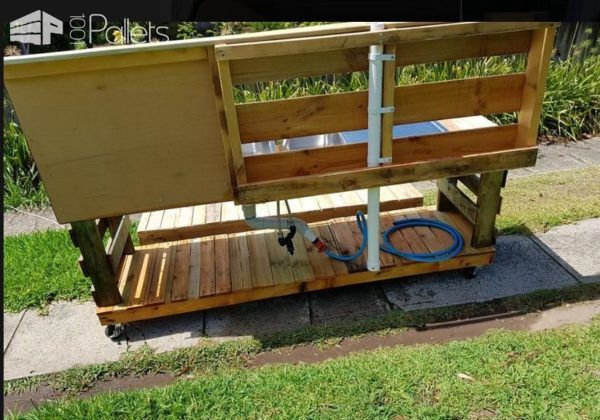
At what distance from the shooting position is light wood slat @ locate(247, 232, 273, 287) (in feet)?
10.8

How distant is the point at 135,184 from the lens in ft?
9.01

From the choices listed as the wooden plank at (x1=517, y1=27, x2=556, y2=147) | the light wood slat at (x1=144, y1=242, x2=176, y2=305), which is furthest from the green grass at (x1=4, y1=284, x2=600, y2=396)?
the wooden plank at (x1=517, y1=27, x2=556, y2=147)

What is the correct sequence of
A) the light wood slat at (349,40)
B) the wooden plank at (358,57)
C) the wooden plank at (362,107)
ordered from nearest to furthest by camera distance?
1. the light wood slat at (349,40)
2. the wooden plank at (358,57)
3. the wooden plank at (362,107)

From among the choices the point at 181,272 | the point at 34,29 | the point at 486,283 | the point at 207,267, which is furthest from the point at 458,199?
the point at 34,29

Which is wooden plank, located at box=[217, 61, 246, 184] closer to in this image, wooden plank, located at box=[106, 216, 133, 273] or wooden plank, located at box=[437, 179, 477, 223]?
wooden plank, located at box=[106, 216, 133, 273]

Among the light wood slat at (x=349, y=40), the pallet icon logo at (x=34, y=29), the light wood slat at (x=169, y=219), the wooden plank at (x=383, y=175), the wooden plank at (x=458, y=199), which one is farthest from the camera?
the pallet icon logo at (x=34, y=29)

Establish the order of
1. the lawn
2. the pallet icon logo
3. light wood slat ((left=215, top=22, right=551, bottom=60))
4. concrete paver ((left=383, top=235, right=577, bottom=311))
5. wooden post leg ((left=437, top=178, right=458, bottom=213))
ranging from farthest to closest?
1. the pallet icon logo
2. wooden post leg ((left=437, top=178, right=458, bottom=213))
3. the lawn
4. concrete paver ((left=383, top=235, right=577, bottom=311))
5. light wood slat ((left=215, top=22, right=551, bottom=60))

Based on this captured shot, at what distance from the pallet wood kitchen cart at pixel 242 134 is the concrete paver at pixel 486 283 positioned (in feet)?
0.52

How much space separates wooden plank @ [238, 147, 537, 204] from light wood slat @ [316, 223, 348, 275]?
69 cm

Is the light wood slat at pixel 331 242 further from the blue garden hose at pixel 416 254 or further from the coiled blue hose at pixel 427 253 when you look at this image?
the coiled blue hose at pixel 427 253

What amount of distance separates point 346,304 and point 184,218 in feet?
4.68

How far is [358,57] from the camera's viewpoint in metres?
2.62

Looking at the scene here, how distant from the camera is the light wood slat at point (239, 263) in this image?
3.27 metres

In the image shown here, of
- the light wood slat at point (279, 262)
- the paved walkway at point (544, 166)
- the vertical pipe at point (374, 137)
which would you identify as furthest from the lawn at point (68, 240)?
the vertical pipe at point (374, 137)
